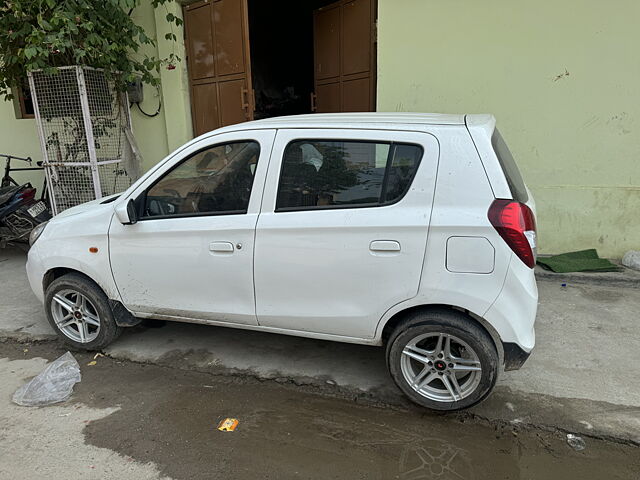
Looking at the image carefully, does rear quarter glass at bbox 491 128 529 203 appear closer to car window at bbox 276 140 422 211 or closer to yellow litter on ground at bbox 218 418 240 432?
car window at bbox 276 140 422 211

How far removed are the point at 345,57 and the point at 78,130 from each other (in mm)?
3758

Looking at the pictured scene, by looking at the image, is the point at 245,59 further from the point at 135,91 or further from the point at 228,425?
the point at 228,425

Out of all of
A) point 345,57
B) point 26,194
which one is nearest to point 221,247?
point 345,57

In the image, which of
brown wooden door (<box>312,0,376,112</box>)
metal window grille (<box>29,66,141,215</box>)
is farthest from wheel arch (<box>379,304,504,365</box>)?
metal window grille (<box>29,66,141,215</box>)

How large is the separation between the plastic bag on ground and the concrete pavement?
0.42 metres

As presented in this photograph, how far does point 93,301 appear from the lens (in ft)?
11.4

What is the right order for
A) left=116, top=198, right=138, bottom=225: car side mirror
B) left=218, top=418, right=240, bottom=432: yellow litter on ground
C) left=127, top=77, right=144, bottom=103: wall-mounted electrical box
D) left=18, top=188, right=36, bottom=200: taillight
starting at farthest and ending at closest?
left=127, top=77, right=144, bottom=103: wall-mounted electrical box
left=18, top=188, right=36, bottom=200: taillight
left=116, top=198, right=138, bottom=225: car side mirror
left=218, top=418, right=240, bottom=432: yellow litter on ground

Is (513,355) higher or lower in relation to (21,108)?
lower

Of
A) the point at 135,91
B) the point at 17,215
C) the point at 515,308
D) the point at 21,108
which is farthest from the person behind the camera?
the point at 21,108

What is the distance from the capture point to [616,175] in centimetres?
499

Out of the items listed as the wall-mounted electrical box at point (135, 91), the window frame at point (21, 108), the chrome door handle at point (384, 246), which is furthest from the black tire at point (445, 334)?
the window frame at point (21, 108)

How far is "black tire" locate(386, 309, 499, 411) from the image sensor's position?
2.61 meters

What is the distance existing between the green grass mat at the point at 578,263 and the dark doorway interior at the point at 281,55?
18.6 feet

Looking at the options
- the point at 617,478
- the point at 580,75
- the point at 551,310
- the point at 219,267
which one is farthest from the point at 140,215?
the point at 580,75
